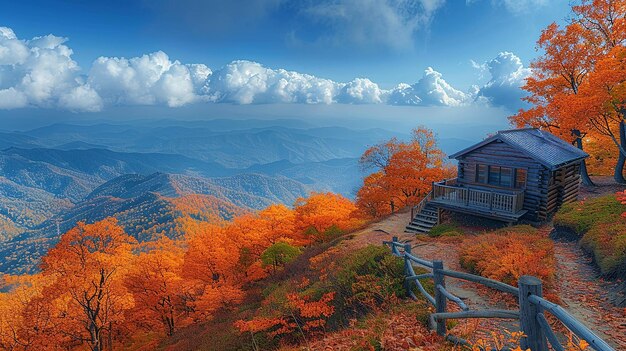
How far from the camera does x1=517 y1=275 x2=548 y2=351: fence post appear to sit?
13.6 ft

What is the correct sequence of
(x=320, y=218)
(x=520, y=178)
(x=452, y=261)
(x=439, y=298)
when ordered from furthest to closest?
1. (x=320, y=218)
2. (x=520, y=178)
3. (x=452, y=261)
4. (x=439, y=298)

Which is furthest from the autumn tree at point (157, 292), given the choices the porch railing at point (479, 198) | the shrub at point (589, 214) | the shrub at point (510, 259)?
the shrub at point (589, 214)

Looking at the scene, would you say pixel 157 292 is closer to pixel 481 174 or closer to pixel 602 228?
pixel 481 174

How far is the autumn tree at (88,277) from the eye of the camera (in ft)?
72.0

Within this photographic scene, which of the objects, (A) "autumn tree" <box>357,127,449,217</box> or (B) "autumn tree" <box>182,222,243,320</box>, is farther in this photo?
(A) "autumn tree" <box>357,127,449,217</box>

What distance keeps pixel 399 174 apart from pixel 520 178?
39.0 feet

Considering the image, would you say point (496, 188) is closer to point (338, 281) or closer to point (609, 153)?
point (338, 281)

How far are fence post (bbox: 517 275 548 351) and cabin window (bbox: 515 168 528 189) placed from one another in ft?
63.3

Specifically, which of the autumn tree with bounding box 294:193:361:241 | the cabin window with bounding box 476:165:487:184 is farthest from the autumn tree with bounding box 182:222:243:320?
the cabin window with bounding box 476:165:487:184

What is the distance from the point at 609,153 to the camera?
3011 centimetres

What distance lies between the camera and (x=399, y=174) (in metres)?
31.8

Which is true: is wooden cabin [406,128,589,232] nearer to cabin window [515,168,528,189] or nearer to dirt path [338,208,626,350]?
cabin window [515,168,528,189]

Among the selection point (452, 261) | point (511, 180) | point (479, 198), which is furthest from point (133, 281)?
point (511, 180)

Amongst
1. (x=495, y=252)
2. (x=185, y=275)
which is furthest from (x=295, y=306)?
(x=185, y=275)
